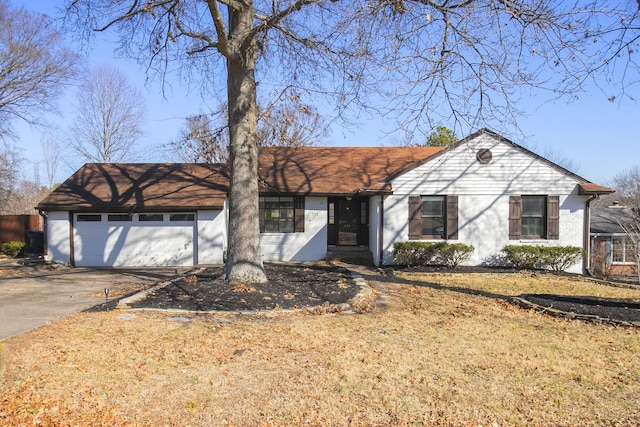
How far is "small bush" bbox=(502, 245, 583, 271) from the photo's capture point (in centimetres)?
1453

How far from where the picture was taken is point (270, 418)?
3.68 meters

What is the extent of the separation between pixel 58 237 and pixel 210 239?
18.3 feet

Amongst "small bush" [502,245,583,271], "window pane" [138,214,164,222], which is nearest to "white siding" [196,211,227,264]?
"window pane" [138,214,164,222]

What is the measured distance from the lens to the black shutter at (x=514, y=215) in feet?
49.2

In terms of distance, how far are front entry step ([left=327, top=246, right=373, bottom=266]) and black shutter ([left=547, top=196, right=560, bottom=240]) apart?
20.4 feet

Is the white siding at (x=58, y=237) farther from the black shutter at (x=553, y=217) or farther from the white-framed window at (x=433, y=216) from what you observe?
the black shutter at (x=553, y=217)

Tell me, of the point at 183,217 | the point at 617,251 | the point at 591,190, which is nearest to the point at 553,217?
the point at 591,190

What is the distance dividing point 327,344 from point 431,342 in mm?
1433

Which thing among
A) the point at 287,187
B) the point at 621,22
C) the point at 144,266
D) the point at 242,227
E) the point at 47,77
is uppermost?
the point at 47,77

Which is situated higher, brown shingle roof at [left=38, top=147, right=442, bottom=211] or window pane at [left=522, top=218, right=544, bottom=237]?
brown shingle roof at [left=38, top=147, right=442, bottom=211]

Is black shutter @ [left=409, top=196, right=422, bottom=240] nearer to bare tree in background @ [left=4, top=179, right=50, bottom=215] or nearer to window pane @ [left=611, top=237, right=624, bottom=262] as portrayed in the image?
window pane @ [left=611, top=237, right=624, bottom=262]

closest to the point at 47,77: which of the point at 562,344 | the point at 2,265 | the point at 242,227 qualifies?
the point at 2,265

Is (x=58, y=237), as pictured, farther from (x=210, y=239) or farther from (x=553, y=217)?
(x=553, y=217)

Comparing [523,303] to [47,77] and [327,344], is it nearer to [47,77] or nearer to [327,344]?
[327,344]
